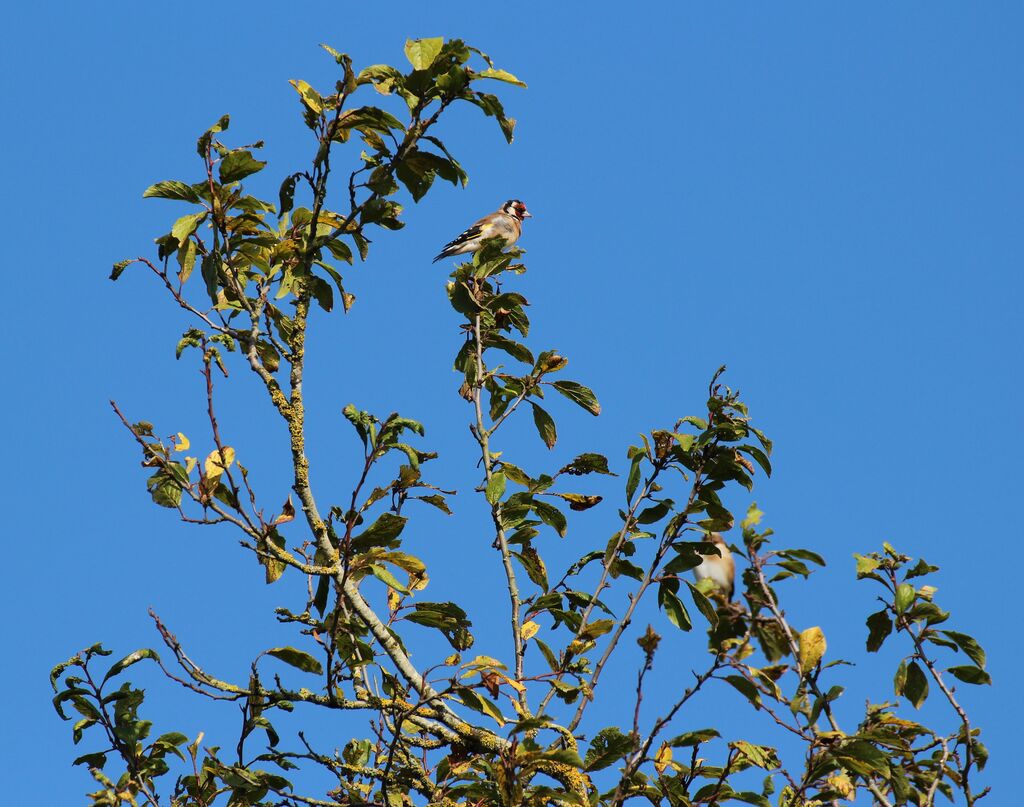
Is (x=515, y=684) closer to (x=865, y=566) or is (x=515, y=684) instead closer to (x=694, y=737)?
(x=694, y=737)

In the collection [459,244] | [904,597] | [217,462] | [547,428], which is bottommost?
[904,597]

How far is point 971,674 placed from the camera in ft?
16.4

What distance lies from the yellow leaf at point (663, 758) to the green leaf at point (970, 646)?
4.23 feet

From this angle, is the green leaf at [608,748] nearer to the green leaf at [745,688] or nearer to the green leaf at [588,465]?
the green leaf at [745,688]

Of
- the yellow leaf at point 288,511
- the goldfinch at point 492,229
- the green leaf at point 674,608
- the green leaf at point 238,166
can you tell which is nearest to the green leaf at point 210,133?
the green leaf at point 238,166

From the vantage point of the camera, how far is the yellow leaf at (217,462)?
169 inches

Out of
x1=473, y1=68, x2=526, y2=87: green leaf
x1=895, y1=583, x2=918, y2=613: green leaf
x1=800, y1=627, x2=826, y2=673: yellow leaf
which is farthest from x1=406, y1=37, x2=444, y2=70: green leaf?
x1=895, y1=583, x2=918, y2=613: green leaf

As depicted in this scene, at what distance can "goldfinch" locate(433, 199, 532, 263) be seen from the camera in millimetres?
14764

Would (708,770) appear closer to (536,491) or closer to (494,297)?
(536,491)

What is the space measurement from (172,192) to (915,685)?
11.8 feet

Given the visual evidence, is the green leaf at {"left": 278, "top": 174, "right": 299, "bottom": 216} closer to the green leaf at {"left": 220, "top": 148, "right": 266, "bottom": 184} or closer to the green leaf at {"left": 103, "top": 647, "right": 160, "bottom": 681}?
the green leaf at {"left": 220, "top": 148, "right": 266, "bottom": 184}

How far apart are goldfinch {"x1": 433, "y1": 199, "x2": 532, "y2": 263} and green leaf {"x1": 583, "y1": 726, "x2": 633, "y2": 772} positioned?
33.8 ft

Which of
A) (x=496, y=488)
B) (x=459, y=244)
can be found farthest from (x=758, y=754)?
(x=459, y=244)

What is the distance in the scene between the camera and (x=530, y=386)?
Result: 18.4 feet
